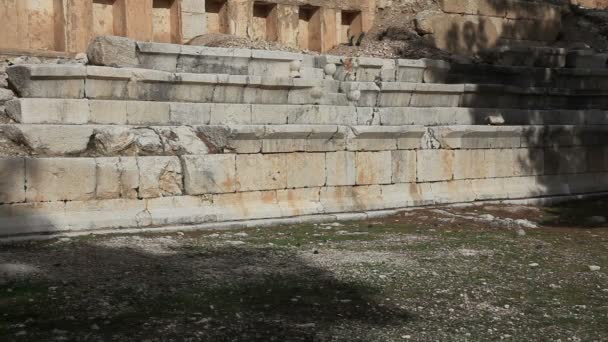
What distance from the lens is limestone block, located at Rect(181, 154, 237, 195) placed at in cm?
948

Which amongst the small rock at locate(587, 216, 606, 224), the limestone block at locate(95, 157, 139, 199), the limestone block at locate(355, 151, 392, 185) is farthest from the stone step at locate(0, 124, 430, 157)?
the small rock at locate(587, 216, 606, 224)

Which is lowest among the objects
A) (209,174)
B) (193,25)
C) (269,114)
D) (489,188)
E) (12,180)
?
(489,188)

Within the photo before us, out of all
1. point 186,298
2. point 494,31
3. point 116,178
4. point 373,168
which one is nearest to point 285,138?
point 373,168

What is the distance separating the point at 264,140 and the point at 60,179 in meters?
2.69

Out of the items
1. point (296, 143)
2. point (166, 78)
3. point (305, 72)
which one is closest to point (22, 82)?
point (166, 78)

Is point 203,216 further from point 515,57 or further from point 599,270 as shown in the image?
point 515,57

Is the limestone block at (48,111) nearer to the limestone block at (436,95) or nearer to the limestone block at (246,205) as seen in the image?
the limestone block at (246,205)

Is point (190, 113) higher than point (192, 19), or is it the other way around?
point (192, 19)

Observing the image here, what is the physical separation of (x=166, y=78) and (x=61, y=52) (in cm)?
381

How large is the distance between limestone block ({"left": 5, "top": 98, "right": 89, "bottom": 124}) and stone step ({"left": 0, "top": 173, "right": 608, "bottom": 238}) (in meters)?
1.12

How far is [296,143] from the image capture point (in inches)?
410

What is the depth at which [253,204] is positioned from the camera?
10.0 meters

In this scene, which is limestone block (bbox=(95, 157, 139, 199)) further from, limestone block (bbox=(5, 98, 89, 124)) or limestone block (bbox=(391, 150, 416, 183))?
limestone block (bbox=(391, 150, 416, 183))

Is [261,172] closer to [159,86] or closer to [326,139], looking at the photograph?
[326,139]
